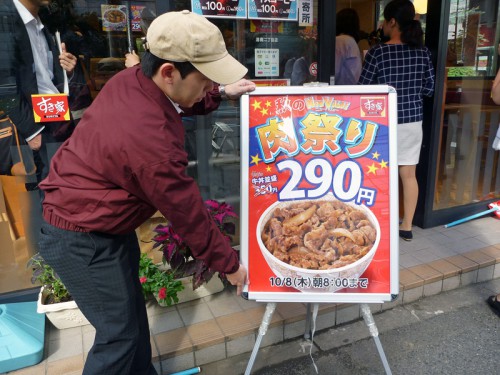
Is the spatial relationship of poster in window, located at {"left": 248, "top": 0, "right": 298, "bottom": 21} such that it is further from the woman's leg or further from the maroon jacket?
the maroon jacket

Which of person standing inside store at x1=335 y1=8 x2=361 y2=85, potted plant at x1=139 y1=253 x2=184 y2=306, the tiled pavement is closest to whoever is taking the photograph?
the tiled pavement

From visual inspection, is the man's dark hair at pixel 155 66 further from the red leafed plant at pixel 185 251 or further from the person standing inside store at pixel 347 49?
the person standing inside store at pixel 347 49

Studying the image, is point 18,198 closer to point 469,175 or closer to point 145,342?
point 145,342

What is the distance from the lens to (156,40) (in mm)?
1532

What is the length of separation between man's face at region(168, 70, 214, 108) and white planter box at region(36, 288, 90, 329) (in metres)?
1.73

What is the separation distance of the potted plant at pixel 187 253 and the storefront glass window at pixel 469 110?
263 centimetres

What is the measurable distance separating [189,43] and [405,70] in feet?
8.96

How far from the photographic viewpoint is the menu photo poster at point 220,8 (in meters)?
3.18

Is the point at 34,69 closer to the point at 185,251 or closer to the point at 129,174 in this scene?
the point at 185,251

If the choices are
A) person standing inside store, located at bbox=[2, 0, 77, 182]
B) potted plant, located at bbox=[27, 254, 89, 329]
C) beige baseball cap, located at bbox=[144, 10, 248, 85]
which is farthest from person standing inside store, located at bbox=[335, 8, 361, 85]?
potted plant, located at bbox=[27, 254, 89, 329]

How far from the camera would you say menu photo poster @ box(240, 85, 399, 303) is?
7.08 ft

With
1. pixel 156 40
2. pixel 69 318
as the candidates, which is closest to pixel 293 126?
pixel 156 40

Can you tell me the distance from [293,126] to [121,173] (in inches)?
38.5

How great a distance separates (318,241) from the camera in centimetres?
216
